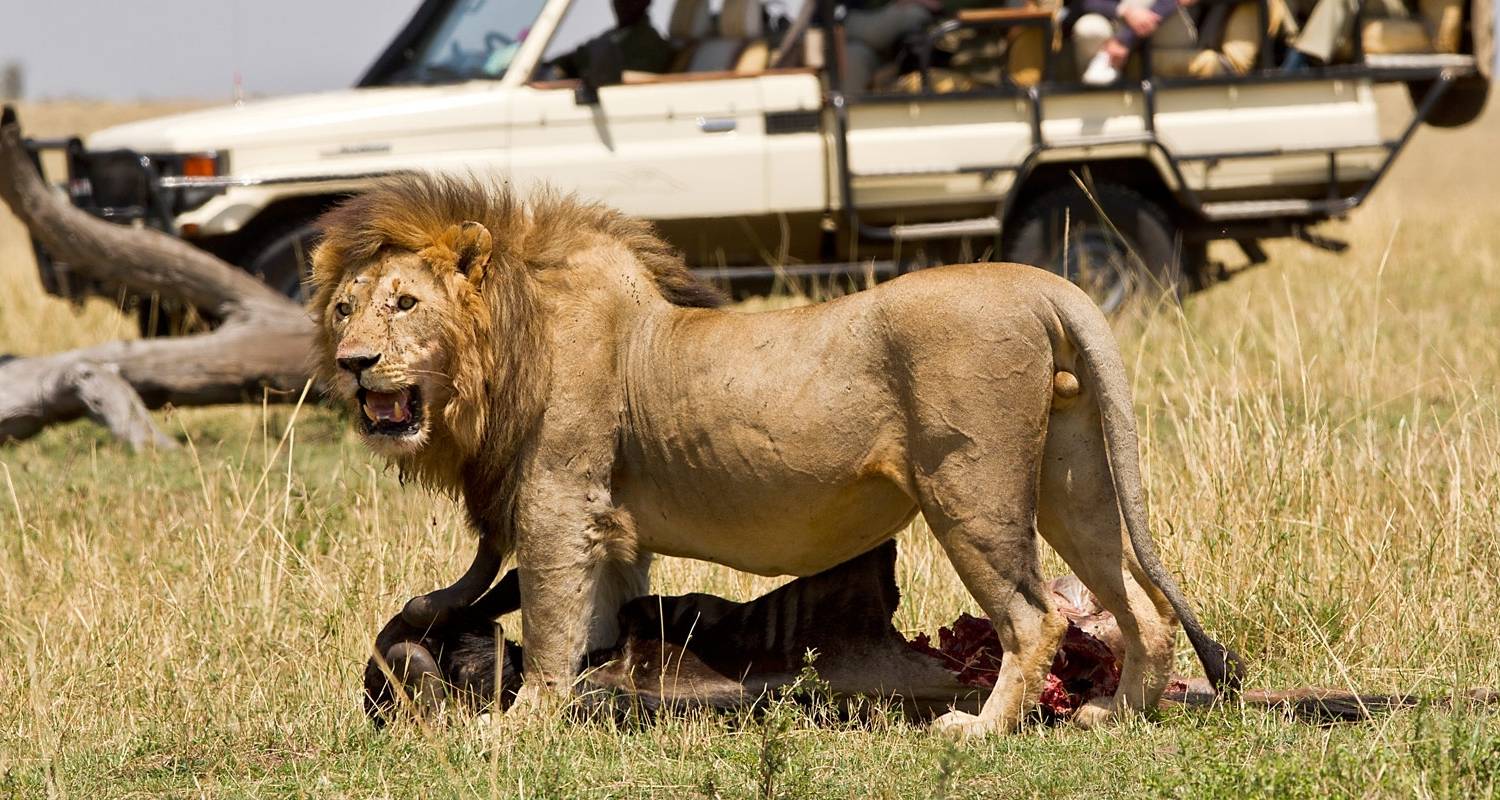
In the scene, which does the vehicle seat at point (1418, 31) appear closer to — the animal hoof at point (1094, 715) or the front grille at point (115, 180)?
the front grille at point (115, 180)

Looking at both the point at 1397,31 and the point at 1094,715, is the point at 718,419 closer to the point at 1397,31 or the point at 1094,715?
the point at 1094,715

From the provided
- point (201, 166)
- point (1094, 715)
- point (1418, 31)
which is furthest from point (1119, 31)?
point (1094, 715)

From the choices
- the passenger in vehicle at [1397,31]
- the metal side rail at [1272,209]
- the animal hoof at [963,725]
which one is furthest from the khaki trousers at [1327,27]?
the animal hoof at [963,725]

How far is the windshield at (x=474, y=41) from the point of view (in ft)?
32.4

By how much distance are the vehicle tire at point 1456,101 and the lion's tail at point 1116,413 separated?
736 centimetres

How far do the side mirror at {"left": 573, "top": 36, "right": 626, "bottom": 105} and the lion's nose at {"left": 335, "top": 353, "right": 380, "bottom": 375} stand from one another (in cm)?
546

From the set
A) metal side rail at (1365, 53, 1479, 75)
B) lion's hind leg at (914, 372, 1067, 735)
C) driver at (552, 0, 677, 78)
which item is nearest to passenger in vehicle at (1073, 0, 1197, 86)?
metal side rail at (1365, 53, 1479, 75)

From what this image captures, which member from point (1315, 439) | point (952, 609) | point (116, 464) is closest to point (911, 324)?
point (952, 609)

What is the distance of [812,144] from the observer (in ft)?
31.9

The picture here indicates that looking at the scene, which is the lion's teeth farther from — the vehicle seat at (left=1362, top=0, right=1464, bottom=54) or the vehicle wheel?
the vehicle seat at (left=1362, top=0, right=1464, bottom=54)

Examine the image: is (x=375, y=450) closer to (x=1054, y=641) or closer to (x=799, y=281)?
(x=1054, y=641)

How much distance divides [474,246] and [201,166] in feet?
18.2

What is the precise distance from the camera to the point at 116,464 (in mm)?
8023

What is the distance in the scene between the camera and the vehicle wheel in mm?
9508
